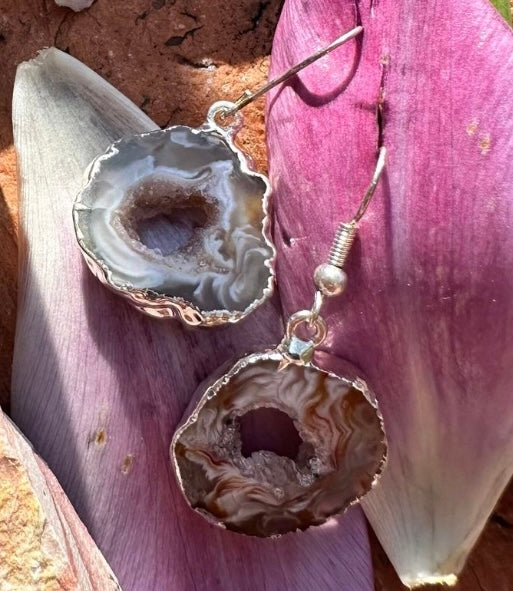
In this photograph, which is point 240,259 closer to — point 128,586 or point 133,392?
point 133,392

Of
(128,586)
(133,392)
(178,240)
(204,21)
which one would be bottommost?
(128,586)

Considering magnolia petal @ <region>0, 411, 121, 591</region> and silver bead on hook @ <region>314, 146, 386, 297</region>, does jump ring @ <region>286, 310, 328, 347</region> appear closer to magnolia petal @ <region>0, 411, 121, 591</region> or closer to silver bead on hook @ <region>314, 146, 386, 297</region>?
silver bead on hook @ <region>314, 146, 386, 297</region>

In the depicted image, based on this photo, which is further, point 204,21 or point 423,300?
point 204,21

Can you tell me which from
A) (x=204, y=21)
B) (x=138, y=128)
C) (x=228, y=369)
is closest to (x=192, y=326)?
(x=228, y=369)

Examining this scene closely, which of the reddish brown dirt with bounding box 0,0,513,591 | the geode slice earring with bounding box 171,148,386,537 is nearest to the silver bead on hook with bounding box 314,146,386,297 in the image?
the geode slice earring with bounding box 171,148,386,537

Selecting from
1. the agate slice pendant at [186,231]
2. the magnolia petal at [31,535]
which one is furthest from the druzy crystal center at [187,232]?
the magnolia petal at [31,535]

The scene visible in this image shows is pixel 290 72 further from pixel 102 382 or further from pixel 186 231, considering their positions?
pixel 102 382
